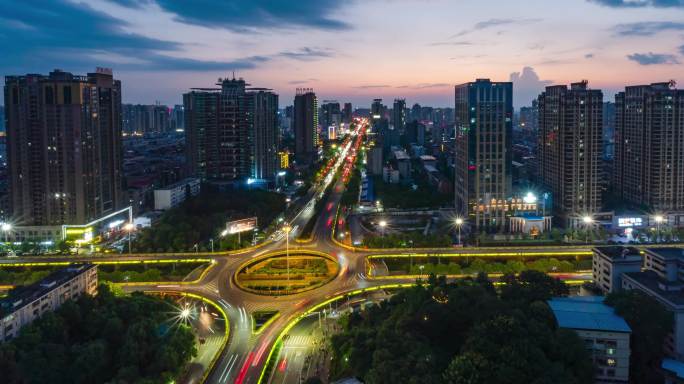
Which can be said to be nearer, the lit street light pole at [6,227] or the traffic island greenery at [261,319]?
the traffic island greenery at [261,319]

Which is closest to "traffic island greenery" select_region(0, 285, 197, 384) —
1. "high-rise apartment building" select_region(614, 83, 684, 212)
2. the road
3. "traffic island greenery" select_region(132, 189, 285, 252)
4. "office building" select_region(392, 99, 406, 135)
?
the road

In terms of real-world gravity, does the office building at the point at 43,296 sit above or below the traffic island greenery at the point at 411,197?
below

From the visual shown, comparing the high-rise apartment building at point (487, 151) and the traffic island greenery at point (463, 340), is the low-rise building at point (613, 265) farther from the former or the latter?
the high-rise apartment building at point (487, 151)

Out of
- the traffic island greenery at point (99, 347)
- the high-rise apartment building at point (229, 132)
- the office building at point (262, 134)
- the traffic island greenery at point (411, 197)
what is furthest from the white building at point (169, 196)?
the traffic island greenery at point (99, 347)

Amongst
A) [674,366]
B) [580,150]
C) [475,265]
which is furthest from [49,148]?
[674,366]

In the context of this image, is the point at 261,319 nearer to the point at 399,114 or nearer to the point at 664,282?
the point at 664,282

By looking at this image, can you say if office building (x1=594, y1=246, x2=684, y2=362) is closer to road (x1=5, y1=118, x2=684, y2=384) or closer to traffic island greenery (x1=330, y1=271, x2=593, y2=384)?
traffic island greenery (x1=330, y1=271, x2=593, y2=384)
